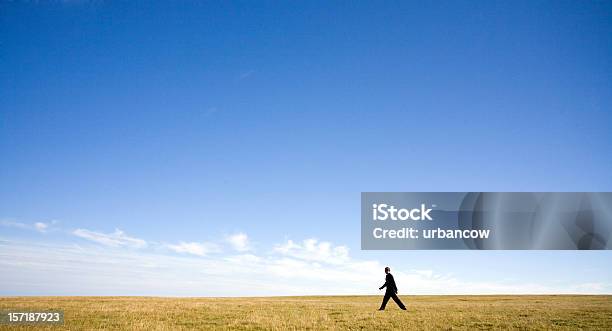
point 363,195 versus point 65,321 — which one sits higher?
point 363,195

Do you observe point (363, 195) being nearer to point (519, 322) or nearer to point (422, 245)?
point (422, 245)

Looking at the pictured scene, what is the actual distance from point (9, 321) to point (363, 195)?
26.4m

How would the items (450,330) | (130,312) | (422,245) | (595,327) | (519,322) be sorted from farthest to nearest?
(422,245) < (130,312) < (519,322) < (595,327) < (450,330)

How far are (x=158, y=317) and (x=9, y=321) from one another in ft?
18.9

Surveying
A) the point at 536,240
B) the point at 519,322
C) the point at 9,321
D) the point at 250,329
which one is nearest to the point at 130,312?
the point at 9,321

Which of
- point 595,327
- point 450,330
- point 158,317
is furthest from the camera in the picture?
point 158,317

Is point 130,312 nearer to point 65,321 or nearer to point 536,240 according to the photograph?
point 65,321

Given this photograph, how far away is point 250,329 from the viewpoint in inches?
727

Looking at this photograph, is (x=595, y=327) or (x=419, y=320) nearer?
(x=595, y=327)

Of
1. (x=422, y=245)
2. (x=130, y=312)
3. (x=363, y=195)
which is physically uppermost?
(x=363, y=195)

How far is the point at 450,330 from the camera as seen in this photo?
59.4 feet

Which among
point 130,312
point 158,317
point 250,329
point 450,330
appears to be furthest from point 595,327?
point 130,312

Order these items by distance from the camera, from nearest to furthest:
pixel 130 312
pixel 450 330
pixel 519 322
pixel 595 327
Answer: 1. pixel 450 330
2. pixel 595 327
3. pixel 519 322
4. pixel 130 312

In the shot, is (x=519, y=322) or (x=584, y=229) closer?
(x=519, y=322)
